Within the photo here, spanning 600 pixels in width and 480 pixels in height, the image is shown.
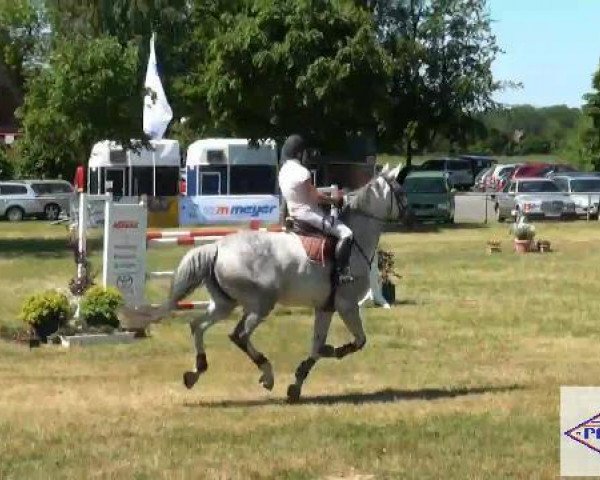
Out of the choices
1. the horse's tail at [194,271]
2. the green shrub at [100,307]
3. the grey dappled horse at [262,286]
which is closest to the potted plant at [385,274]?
the green shrub at [100,307]

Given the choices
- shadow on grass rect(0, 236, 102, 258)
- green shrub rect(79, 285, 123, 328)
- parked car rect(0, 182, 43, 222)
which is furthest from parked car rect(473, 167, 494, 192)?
green shrub rect(79, 285, 123, 328)

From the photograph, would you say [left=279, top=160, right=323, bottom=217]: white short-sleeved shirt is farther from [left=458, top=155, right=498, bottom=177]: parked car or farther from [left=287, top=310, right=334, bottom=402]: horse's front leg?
[left=458, top=155, right=498, bottom=177]: parked car

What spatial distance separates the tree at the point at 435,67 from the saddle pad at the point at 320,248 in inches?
1724

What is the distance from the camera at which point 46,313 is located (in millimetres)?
17031

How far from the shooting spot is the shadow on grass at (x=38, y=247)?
3500cm

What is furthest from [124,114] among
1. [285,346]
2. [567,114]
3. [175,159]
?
[567,114]

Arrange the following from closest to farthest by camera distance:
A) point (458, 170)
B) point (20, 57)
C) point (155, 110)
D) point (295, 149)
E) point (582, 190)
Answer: point (295, 149) < point (155, 110) < point (582, 190) < point (20, 57) < point (458, 170)

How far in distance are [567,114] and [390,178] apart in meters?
159

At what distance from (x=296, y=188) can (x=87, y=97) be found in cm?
4014

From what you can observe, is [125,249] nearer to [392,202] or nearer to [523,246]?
[392,202]

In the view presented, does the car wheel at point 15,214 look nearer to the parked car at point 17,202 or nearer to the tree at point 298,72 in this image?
the parked car at point 17,202

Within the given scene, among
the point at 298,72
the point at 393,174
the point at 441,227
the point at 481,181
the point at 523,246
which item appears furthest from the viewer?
the point at 481,181

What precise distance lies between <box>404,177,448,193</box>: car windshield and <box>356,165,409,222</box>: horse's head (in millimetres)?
34952

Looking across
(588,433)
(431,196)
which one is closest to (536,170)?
(431,196)
